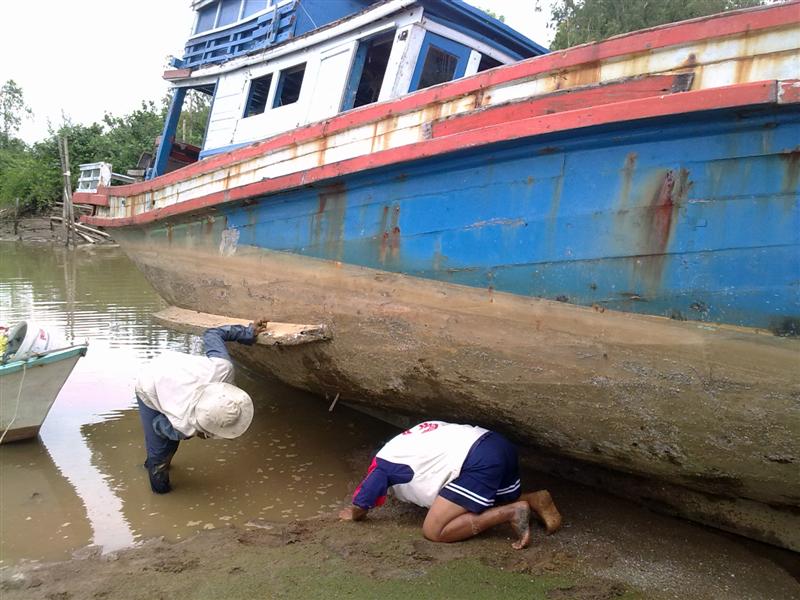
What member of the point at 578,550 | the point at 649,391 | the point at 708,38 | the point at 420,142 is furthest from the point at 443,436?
the point at 708,38

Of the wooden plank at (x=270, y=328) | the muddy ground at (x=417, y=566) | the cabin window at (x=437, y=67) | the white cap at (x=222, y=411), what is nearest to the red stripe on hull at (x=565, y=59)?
the cabin window at (x=437, y=67)

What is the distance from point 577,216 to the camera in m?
2.75

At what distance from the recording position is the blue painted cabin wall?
2334 mm

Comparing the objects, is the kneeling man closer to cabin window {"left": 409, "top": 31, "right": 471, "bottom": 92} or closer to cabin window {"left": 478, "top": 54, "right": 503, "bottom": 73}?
cabin window {"left": 409, "top": 31, "right": 471, "bottom": 92}

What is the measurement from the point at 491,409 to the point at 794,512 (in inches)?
59.8

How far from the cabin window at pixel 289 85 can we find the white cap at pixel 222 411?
2.69 m

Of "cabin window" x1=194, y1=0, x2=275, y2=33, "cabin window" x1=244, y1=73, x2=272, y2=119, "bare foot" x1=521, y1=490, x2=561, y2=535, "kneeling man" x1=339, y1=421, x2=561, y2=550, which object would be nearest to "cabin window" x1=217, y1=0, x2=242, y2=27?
"cabin window" x1=194, y1=0, x2=275, y2=33

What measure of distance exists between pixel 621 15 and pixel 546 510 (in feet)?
66.7

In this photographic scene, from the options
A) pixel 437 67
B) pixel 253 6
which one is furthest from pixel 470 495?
pixel 253 6

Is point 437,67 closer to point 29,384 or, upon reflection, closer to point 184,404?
point 184,404

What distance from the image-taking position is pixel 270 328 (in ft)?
13.3

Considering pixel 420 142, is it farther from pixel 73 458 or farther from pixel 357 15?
pixel 73 458

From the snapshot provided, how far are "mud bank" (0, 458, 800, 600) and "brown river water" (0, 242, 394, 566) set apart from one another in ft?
0.65

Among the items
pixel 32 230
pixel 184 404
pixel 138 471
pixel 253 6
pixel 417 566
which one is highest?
pixel 253 6
